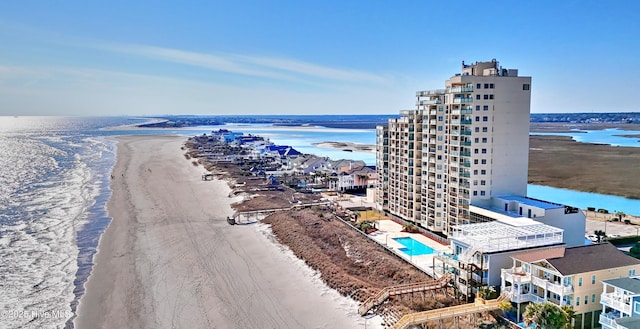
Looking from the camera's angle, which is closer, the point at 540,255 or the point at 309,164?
the point at 540,255

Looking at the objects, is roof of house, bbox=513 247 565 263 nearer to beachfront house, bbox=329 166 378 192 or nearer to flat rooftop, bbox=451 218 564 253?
flat rooftop, bbox=451 218 564 253

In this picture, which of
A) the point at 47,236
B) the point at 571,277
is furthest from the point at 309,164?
the point at 571,277

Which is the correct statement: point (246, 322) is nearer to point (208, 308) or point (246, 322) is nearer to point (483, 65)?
→ point (208, 308)

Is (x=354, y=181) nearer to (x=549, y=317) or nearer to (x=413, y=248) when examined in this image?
(x=413, y=248)

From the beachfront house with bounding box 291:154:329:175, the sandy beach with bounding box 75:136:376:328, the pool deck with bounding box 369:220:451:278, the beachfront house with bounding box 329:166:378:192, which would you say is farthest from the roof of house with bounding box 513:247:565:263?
the beachfront house with bounding box 291:154:329:175

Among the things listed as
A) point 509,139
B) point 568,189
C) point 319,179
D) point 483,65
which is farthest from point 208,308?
point 568,189

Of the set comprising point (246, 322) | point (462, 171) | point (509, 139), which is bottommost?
point (246, 322)
